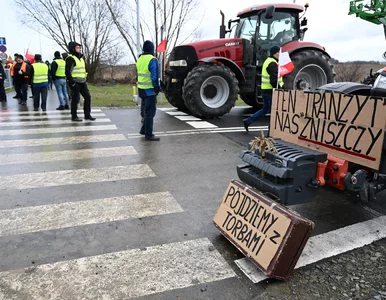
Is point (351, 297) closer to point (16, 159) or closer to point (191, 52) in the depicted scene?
point (16, 159)

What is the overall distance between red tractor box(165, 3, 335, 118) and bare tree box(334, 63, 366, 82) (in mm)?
19287

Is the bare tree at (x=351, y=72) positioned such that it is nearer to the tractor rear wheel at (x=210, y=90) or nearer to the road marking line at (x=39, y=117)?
the tractor rear wheel at (x=210, y=90)

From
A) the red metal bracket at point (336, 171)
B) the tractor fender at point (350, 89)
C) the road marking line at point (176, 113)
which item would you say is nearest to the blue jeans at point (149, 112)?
the road marking line at point (176, 113)

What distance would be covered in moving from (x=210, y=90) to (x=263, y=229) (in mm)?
7317

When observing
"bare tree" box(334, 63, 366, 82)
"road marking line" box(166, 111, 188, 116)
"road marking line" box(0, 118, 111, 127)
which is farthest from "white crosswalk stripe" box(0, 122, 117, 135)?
"bare tree" box(334, 63, 366, 82)

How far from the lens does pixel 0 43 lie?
61.8 ft

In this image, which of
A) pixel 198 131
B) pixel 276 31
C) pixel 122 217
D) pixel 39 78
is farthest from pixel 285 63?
pixel 39 78

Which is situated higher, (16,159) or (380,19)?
(380,19)

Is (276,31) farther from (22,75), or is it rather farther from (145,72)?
(22,75)

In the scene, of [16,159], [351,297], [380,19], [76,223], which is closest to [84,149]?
[16,159]

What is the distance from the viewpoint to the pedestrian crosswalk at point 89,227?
2.71 metres

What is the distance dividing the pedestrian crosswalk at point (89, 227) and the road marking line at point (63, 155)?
17 millimetres

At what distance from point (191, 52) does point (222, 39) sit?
99 centimetres

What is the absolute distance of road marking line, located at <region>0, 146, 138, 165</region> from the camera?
6.00 m
